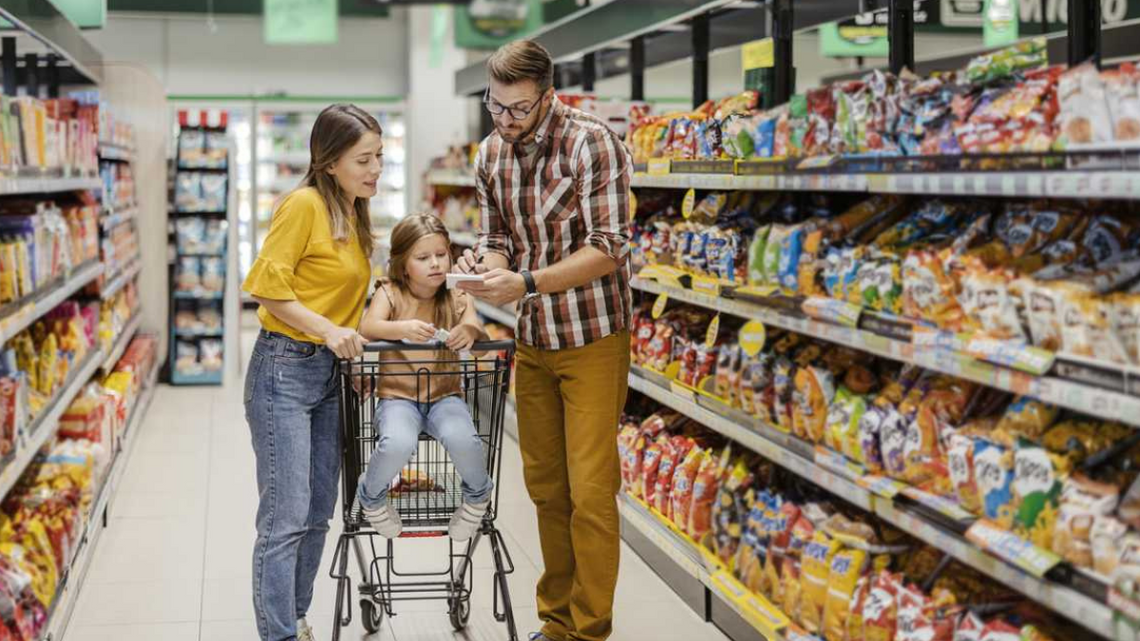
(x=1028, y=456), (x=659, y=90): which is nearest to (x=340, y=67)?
(x=659, y=90)

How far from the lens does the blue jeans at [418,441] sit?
3.33m

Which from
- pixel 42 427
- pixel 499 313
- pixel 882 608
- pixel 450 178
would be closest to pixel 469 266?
pixel 882 608

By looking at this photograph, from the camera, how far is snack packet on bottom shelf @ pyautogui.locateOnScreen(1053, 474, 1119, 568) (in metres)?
2.31

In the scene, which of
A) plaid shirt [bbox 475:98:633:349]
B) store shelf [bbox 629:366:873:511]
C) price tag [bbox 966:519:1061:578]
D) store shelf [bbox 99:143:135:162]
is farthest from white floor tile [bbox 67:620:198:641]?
store shelf [bbox 99:143:135:162]

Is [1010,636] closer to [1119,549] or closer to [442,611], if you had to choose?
[1119,549]

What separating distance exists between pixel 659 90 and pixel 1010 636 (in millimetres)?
14227

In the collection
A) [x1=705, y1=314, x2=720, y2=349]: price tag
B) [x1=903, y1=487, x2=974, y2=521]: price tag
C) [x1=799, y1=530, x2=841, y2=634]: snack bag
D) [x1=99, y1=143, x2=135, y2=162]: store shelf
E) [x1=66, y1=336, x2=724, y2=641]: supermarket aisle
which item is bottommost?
[x1=66, y1=336, x2=724, y2=641]: supermarket aisle

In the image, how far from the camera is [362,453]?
357cm

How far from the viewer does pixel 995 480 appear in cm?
258

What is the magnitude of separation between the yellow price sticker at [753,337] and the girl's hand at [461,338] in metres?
0.84

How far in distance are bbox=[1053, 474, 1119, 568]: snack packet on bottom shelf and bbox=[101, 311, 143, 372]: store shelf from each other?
5.11m

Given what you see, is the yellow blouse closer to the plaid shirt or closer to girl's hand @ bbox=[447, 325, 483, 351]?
girl's hand @ bbox=[447, 325, 483, 351]

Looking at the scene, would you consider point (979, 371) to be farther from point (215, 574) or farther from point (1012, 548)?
point (215, 574)

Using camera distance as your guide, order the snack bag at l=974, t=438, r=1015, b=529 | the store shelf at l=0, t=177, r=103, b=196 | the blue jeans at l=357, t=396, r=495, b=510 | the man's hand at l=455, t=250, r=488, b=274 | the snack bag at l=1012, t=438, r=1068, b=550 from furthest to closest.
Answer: the store shelf at l=0, t=177, r=103, b=196, the man's hand at l=455, t=250, r=488, b=274, the blue jeans at l=357, t=396, r=495, b=510, the snack bag at l=974, t=438, r=1015, b=529, the snack bag at l=1012, t=438, r=1068, b=550
